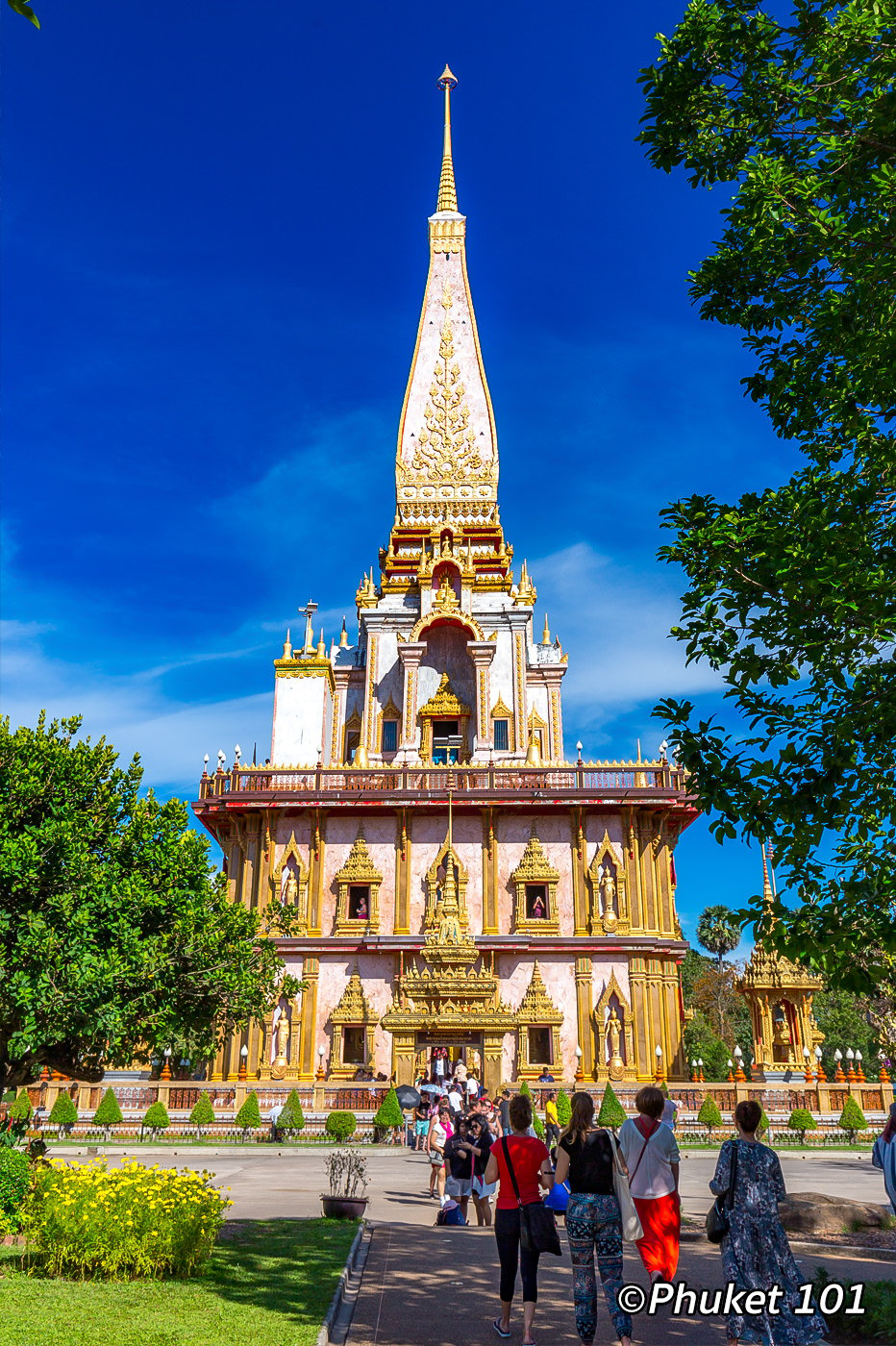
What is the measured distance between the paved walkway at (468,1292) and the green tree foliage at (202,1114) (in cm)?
1957

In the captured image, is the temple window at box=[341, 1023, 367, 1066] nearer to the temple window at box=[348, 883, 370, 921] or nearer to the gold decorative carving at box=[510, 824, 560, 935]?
the temple window at box=[348, 883, 370, 921]

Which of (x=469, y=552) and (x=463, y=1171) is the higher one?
(x=469, y=552)

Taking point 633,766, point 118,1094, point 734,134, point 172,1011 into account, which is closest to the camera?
point 734,134

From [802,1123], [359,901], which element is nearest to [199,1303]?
[802,1123]

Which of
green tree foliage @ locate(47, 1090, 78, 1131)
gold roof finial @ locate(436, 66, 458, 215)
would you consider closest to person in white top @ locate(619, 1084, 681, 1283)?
green tree foliage @ locate(47, 1090, 78, 1131)

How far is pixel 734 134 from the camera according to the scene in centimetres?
1120

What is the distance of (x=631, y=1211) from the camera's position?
875 centimetres

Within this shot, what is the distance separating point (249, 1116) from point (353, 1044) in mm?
8499

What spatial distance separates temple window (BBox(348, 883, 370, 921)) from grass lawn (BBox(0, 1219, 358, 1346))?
28.6m

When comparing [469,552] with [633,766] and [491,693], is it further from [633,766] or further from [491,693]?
[633,766]

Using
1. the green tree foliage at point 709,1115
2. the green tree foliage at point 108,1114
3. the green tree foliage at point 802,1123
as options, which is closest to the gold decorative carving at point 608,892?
the green tree foliage at point 709,1115

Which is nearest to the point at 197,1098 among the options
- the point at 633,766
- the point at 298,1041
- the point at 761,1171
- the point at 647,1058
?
the point at 298,1041

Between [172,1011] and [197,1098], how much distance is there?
1967 centimetres

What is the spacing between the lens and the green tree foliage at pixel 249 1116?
32000mm
